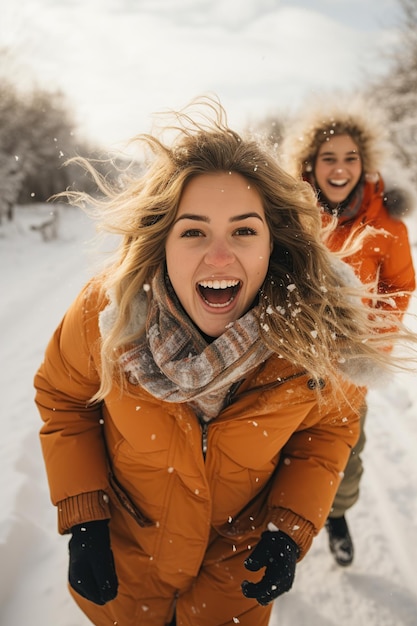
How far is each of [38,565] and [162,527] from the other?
102 centimetres

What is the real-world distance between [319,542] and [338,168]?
91.3 inches

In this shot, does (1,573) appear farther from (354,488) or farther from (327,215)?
(327,215)

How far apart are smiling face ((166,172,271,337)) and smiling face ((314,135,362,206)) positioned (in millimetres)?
1360

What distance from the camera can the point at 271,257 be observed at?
1858 millimetres

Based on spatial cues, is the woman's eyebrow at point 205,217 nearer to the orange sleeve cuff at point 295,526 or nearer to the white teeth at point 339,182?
the orange sleeve cuff at point 295,526

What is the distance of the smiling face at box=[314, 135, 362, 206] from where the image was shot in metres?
2.82

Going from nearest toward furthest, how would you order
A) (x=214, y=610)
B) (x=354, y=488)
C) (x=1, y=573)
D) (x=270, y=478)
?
1. (x=214, y=610)
2. (x=270, y=478)
3. (x=1, y=573)
4. (x=354, y=488)

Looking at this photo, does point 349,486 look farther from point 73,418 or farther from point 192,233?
point 192,233

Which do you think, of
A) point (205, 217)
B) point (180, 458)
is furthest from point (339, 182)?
point (180, 458)

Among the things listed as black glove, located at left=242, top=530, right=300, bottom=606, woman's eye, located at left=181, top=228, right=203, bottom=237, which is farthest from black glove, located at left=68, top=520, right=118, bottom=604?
woman's eye, located at left=181, top=228, right=203, bottom=237

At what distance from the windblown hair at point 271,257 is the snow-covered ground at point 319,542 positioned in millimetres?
267

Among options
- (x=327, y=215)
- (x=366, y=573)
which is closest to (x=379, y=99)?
(x=327, y=215)

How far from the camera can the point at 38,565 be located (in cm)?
236

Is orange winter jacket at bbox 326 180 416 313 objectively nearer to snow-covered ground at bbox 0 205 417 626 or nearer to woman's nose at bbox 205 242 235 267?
snow-covered ground at bbox 0 205 417 626
